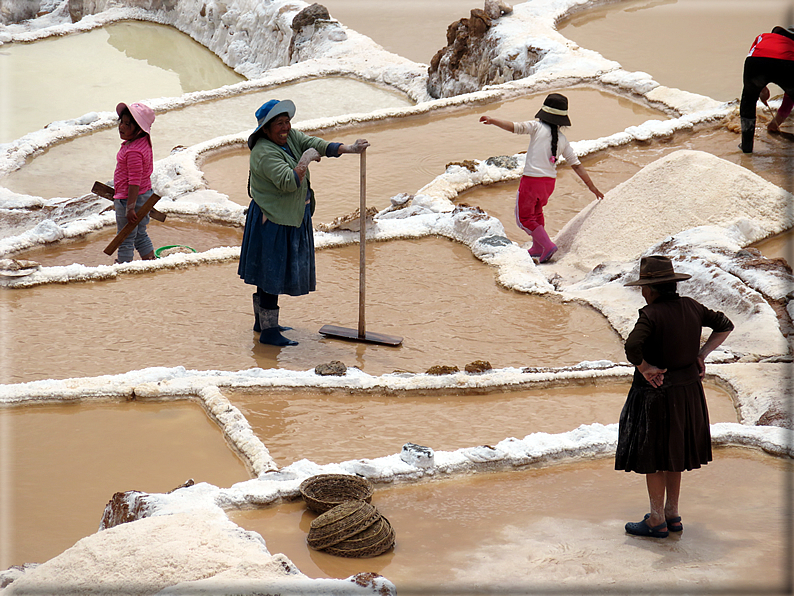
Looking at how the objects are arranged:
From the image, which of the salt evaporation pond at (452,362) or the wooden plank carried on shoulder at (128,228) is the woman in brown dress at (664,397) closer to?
the salt evaporation pond at (452,362)

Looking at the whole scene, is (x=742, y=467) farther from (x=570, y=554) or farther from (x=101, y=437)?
(x=101, y=437)

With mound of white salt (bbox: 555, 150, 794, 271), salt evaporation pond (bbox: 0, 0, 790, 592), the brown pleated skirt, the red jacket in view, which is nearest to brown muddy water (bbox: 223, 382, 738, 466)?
salt evaporation pond (bbox: 0, 0, 790, 592)

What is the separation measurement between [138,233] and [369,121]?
15.8 ft

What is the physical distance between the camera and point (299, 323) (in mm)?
5898

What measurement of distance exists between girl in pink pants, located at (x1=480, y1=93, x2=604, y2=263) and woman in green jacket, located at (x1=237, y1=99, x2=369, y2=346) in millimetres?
2034

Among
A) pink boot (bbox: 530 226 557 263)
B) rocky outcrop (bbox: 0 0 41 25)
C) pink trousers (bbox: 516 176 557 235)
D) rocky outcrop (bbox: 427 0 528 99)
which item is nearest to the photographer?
pink trousers (bbox: 516 176 557 235)

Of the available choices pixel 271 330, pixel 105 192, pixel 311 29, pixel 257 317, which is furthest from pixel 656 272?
pixel 311 29

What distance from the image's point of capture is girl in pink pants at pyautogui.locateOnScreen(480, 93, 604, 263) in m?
6.78

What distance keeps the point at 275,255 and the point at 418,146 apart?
17.5 feet

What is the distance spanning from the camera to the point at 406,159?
389 inches

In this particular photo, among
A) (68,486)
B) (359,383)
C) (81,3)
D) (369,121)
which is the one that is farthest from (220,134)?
(81,3)

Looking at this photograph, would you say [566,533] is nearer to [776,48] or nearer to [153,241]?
[153,241]

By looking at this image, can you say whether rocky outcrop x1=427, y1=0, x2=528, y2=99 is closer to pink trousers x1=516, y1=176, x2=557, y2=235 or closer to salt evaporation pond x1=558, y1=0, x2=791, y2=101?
salt evaporation pond x1=558, y1=0, x2=791, y2=101

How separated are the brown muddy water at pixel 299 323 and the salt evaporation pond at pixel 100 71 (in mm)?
8259
